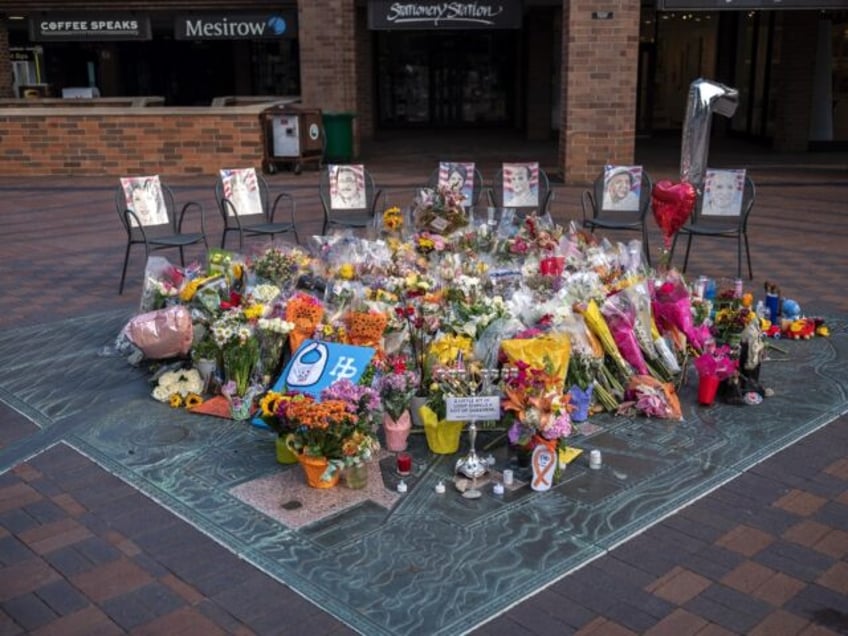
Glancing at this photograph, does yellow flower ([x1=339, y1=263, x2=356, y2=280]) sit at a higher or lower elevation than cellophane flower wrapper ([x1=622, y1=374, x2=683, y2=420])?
higher

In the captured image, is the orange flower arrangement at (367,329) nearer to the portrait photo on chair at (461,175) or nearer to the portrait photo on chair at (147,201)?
the portrait photo on chair at (147,201)

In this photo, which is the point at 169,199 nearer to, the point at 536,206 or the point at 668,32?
the point at 536,206

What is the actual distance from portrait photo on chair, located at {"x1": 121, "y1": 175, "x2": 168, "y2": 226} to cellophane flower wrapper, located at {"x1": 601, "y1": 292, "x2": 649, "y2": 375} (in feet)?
14.5

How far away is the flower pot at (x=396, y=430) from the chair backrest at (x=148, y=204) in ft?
13.7

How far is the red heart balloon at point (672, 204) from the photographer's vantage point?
6906mm

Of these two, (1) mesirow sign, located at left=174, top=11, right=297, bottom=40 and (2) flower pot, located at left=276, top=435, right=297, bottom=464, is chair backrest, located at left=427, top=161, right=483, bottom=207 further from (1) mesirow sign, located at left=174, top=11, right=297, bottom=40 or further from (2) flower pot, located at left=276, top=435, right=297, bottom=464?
(1) mesirow sign, located at left=174, top=11, right=297, bottom=40

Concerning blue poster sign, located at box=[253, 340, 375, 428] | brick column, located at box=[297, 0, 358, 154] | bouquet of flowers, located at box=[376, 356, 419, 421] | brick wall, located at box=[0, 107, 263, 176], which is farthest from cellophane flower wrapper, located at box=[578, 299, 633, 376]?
brick column, located at box=[297, 0, 358, 154]

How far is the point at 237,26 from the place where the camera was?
18406 millimetres

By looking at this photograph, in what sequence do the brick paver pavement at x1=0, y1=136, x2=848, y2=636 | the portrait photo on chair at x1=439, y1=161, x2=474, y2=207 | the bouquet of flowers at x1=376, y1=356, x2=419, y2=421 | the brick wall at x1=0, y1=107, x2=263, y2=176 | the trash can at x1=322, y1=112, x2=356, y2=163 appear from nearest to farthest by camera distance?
the brick paver pavement at x1=0, y1=136, x2=848, y2=636 < the bouquet of flowers at x1=376, y1=356, x2=419, y2=421 < the portrait photo on chair at x1=439, y1=161, x2=474, y2=207 < the brick wall at x1=0, y1=107, x2=263, y2=176 < the trash can at x1=322, y1=112, x2=356, y2=163

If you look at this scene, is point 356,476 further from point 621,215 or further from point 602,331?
point 621,215

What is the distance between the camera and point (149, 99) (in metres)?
17.9

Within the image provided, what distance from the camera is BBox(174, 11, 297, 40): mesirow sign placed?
18.2 meters

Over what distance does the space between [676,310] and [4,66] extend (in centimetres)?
1721

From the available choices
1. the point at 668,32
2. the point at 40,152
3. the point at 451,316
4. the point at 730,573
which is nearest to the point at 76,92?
the point at 40,152
